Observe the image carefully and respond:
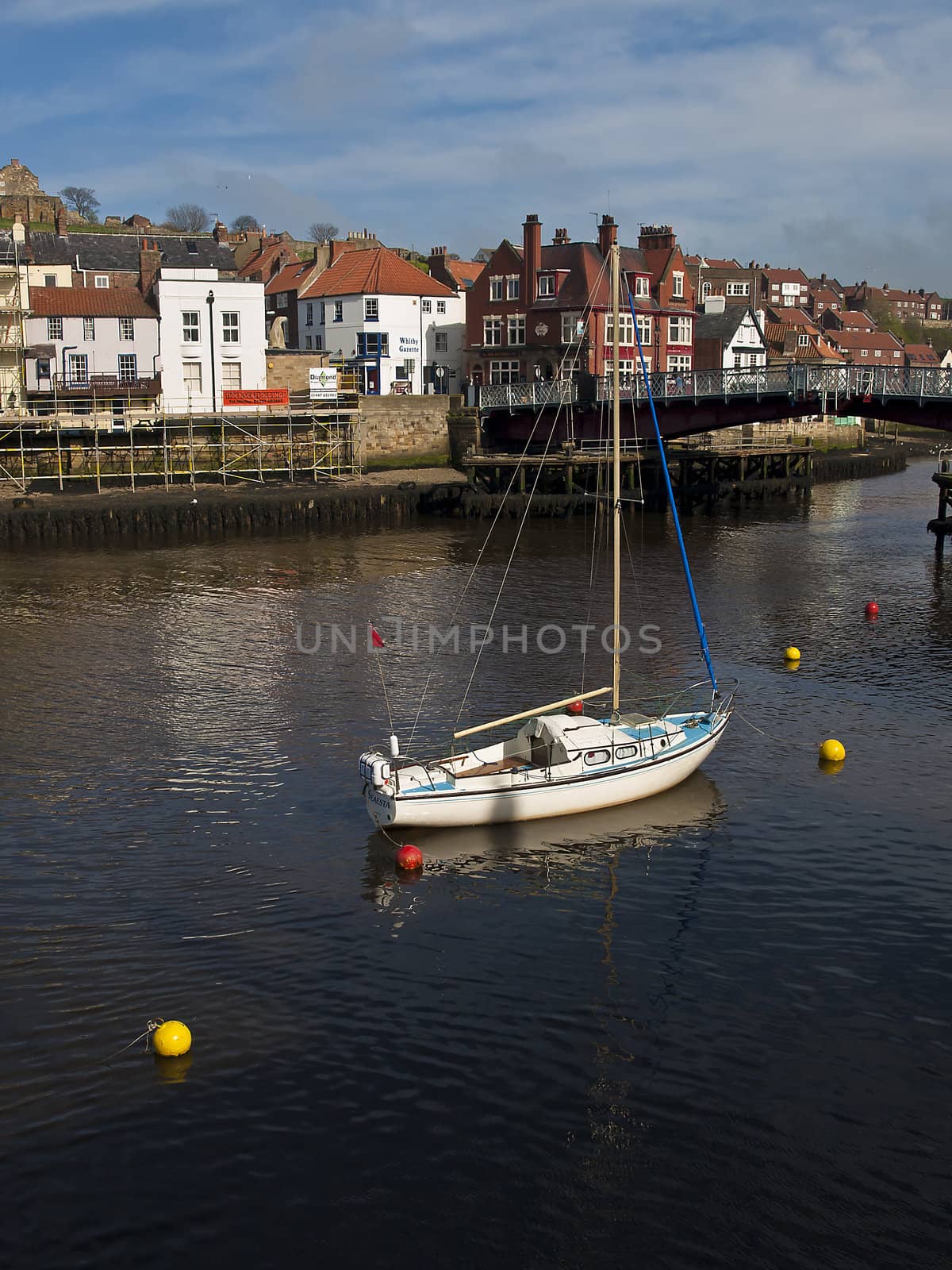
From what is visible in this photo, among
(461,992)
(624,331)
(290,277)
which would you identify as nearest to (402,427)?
(624,331)

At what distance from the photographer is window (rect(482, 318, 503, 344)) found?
90.9 m

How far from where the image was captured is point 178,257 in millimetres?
90062

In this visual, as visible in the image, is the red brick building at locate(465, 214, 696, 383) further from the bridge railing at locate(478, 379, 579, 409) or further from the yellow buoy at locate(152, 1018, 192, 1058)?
the yellow buoy at locate(152, 1018, 192, 1058)

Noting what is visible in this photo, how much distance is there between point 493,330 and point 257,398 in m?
21.0

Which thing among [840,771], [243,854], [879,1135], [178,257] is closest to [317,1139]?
[879,1135]


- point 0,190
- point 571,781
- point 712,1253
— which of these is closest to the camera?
point 712,1253

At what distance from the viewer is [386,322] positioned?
92.1 meters

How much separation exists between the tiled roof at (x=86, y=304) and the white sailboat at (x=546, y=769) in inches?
2453

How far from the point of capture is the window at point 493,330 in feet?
298

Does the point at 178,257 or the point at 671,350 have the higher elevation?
the point at 178,257

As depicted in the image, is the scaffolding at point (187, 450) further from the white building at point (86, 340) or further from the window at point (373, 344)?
the window at point (373, 344)

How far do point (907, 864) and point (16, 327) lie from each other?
70.8m

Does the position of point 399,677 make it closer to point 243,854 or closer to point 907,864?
point 243,854

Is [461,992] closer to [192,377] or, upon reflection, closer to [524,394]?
[524,394]
